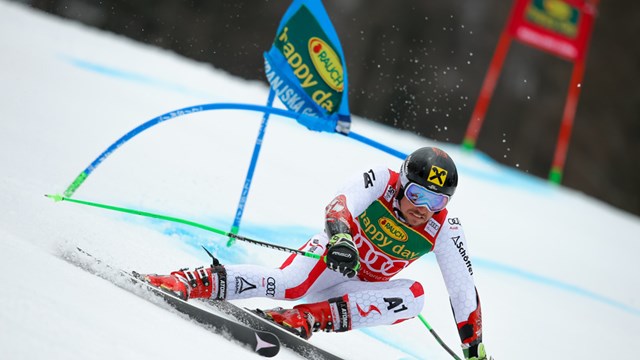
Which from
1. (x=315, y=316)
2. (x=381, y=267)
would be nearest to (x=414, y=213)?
(x=381, y=267)

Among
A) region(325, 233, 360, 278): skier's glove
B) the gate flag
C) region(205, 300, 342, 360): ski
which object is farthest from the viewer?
the gate flag

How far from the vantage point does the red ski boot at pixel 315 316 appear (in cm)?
411

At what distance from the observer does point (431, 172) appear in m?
4.16

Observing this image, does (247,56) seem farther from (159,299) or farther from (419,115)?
(159,299)

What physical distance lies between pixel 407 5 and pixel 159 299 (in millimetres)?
20140

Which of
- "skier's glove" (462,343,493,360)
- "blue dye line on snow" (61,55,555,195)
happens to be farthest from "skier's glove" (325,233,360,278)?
"blue dye line on snow" (61,55,555,195)

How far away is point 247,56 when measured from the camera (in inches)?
875

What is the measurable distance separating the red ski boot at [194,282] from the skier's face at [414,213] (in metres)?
0.99

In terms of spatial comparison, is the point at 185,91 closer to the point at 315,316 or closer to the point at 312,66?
the point at 312,66

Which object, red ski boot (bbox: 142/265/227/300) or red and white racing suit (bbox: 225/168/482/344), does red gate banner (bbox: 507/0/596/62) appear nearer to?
red and white racing suit (bbox: 225/168/482/344)

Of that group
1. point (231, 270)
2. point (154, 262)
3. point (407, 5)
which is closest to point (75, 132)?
point (154, 262)

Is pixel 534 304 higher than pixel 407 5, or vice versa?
pixel 407 5

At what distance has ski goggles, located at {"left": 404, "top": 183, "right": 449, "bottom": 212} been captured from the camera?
165 inches

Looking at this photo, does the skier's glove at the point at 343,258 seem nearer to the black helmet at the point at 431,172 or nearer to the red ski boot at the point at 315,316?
the red ski boot at the point at 315,316
